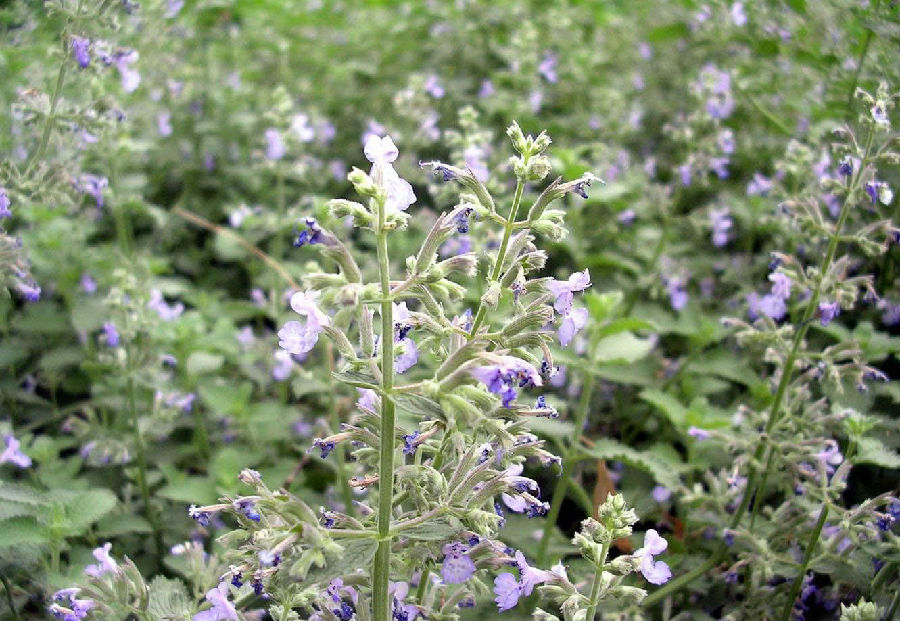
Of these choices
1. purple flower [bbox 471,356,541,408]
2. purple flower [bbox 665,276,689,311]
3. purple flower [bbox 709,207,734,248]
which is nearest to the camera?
purple flower [bbox 471,356,541,408]

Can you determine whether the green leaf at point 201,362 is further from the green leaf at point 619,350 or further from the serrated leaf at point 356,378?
the serrated leaf at point 356,378

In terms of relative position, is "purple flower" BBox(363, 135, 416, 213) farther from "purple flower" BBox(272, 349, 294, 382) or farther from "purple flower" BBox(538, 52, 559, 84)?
"purple flower" BBox(538, 52, 559, 84)

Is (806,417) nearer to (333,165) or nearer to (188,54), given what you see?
(333,165)

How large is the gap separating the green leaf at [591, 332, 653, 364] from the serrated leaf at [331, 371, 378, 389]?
60.5 inches

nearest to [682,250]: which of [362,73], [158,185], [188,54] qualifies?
[362,73]

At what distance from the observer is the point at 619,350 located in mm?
3324

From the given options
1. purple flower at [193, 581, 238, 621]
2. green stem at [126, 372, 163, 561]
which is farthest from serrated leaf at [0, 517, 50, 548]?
purple flower at [193, 581, 238, 621]

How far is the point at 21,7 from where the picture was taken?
3100 millimetres

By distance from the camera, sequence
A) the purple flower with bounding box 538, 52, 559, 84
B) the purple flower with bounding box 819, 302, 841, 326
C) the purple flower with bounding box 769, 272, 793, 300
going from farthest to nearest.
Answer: the purple flower with bounding box 538, 52, 559, 84 → the purple flower with bounding box 769, 272, 793, 300 → the purple flower with bounding box 819, 302, 841, 326

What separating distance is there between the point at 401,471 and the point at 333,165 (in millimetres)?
3570

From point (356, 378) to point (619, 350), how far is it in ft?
5.79

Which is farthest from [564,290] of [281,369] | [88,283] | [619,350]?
[88,283]

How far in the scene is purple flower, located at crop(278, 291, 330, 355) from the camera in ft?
5.74

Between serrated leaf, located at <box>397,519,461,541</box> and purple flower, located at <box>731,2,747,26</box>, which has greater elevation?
purple flower, located at <box>731,2,747,26</box>
